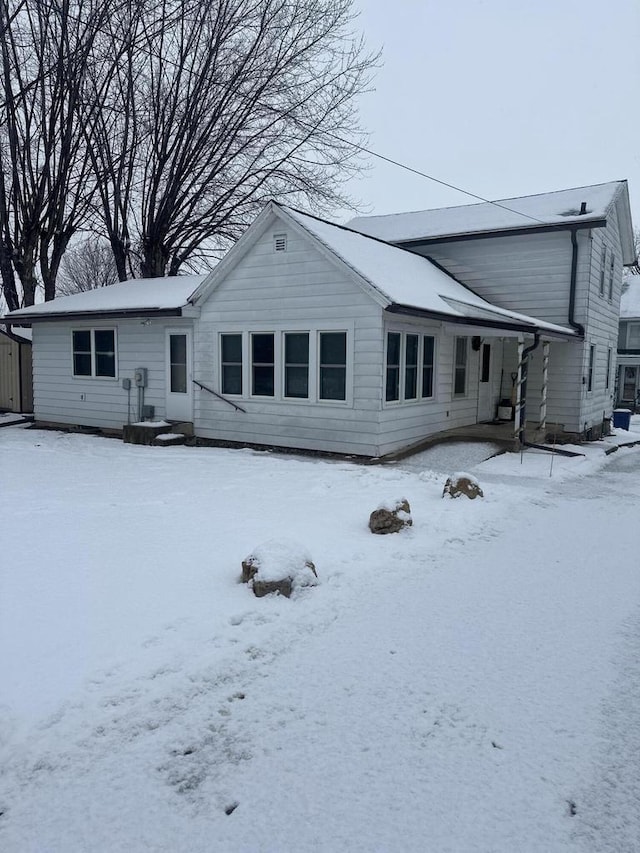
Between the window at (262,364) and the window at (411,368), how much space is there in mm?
2562

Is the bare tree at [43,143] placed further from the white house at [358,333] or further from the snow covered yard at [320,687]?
the snow covered yard at [320,687]

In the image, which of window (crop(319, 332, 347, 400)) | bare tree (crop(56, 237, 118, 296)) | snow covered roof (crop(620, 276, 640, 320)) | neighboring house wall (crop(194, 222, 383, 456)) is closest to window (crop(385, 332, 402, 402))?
neighboring house wall (crop(194, 222, 383, 456))

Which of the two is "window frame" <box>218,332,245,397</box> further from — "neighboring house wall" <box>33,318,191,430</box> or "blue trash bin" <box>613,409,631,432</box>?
"blue trash bin" <box>613,409,631,432</box>

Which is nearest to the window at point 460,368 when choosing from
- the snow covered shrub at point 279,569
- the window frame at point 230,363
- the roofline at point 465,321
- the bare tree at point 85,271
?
the roofline at point 465,321

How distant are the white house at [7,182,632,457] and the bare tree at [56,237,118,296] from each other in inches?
1232

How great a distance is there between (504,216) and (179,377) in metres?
9.53

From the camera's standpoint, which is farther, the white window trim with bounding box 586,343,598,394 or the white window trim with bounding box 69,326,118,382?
the white window trim with bounding box 586,343,598,394

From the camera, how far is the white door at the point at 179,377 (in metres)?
13.3

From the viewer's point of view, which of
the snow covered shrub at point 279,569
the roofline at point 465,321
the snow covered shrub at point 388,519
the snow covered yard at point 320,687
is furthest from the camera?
the roofline at point 465,321

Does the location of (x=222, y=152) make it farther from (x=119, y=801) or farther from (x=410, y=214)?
(x=119, y=801)

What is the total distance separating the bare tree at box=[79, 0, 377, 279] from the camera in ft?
65.5

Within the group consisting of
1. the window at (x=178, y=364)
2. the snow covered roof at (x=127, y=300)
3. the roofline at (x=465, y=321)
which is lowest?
the window at (x=178, y=364)

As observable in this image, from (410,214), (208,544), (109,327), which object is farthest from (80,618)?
(410,214)

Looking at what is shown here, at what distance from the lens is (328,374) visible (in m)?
11.3
